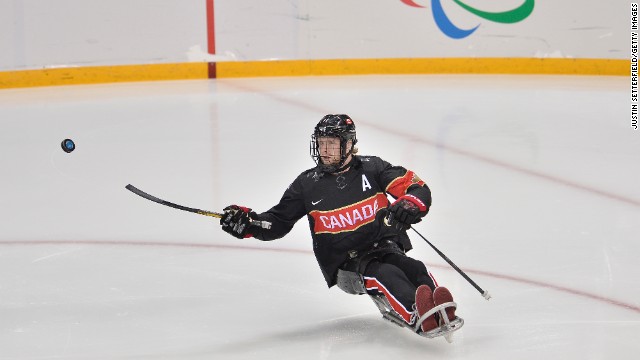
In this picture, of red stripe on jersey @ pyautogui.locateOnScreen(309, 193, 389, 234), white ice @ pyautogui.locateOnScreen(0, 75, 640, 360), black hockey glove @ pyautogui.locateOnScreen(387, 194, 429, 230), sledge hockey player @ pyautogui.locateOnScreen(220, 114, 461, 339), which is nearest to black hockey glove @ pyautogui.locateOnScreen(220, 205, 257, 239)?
sledge hockey player @ pyautogui.locateOnScreen(220, 114, 461, 339)

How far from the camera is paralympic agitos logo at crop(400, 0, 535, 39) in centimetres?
1129

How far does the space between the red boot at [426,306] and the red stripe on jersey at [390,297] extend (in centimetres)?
8

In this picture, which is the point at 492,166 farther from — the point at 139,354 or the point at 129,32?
the point at 129,32

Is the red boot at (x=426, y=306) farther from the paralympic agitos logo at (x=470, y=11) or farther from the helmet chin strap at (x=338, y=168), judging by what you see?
the paralympic agitos logo at (x=470, y=11)

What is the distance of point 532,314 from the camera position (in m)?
4.20

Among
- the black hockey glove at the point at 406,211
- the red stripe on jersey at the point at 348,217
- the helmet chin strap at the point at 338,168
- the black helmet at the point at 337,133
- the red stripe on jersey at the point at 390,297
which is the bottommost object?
the red stripe on jersey at the point at 390,297

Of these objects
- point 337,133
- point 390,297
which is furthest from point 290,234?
point 390,297

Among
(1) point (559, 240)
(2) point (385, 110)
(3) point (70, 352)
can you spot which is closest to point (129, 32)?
(2) point (385, 110)

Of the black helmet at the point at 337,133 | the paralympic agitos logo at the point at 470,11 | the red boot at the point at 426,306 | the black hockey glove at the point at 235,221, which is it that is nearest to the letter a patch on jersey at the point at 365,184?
the black helmet at the point at 337,133

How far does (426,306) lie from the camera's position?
366 cm

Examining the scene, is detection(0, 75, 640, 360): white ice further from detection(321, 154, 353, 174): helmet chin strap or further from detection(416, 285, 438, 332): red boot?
detection(321, 154, 353, 174): helmet chin strap

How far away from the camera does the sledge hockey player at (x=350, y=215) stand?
395 cm

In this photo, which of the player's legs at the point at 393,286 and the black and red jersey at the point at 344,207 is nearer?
the player's legs at the point at 393,286

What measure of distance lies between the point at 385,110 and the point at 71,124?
2.75 metres
